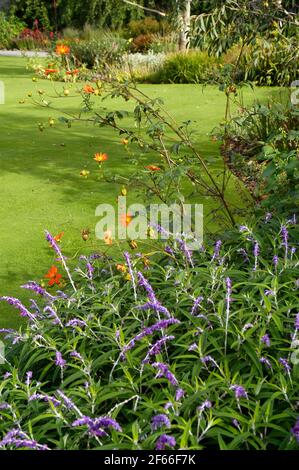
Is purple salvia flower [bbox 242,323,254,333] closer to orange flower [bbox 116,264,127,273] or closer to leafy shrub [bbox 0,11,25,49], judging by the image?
orange flower [bbox 116,264,127,273]

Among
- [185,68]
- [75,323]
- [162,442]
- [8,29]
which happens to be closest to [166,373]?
[162,442]

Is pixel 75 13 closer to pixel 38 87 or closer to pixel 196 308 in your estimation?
pixel 38 87

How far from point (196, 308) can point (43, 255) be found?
96.0 inches

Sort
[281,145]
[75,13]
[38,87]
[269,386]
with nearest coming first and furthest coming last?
1. [269,386]
2. [281,145]
3. [38,87]
4. [75,13]

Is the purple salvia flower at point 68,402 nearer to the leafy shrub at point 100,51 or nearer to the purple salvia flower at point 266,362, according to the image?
the purple salvia flower at point 266,362

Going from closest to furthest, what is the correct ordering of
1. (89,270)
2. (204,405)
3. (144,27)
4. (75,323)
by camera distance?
(204,405)
(75,323)
(89,270)
(144,27)

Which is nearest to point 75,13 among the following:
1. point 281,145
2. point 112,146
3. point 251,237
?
point 112,146

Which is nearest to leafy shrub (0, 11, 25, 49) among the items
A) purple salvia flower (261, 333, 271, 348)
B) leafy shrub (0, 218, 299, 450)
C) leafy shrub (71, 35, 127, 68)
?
leafy shrub (71, 35, 127, 68)

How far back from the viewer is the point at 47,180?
728 centimetres

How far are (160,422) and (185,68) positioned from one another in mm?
14178

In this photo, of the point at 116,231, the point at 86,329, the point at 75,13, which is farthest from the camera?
the point at 75,13

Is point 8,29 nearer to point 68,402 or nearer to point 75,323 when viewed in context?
point 75,323

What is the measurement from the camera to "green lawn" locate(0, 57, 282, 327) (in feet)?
17.0
